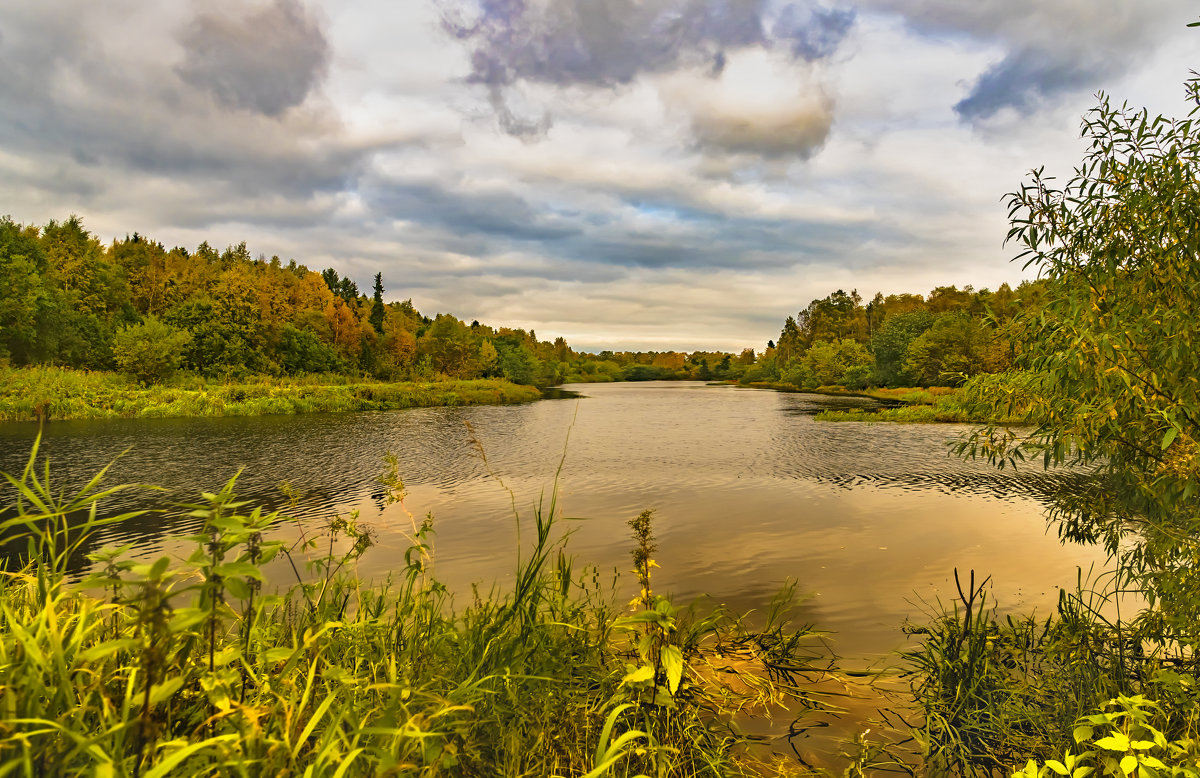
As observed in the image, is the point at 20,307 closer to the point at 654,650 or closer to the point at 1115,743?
the point at 654,650

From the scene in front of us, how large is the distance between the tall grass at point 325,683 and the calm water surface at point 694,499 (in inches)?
55.3

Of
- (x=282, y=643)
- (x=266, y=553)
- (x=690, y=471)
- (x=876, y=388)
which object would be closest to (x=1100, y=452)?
(x=266, y=553)

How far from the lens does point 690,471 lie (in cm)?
1862

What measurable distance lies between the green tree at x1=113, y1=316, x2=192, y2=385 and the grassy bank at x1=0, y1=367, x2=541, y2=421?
1310 millimetres

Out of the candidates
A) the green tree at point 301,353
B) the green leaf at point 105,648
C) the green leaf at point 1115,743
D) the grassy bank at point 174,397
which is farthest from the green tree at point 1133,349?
the green tree at point 301,353

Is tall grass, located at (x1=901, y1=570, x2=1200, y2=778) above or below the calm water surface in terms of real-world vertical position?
above

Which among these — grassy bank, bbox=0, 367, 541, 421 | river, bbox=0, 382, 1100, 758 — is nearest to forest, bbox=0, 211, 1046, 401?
grassy bank, bbox=0, 367, 541, 421

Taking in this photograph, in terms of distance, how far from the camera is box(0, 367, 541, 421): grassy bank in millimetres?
31141

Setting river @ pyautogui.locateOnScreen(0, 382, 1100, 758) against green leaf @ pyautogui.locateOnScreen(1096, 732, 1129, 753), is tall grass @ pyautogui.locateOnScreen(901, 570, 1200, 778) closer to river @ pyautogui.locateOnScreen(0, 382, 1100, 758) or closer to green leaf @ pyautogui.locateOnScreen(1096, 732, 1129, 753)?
green leaf @ pyautogui.locateOnScreen(1096, 732, 1129, 753)

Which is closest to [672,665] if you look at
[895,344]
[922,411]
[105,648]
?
[105,648]

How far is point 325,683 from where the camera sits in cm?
312

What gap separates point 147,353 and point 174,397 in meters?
10.7

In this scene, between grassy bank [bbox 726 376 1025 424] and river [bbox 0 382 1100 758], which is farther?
river [bbox 0 382 1100 758]

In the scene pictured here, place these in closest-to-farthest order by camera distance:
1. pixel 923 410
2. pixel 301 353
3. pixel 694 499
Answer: pixel 694 499 < pixel 923 410 < pixel 301 353
